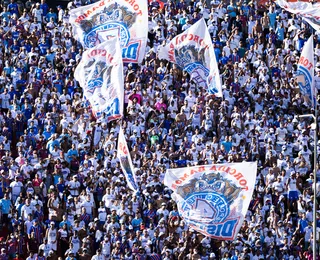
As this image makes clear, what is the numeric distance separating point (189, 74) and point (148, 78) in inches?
50.7

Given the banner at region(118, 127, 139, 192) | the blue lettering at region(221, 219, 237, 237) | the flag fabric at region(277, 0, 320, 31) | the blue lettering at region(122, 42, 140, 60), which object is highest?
the flag fabric at region(277, 0, 320, 31)

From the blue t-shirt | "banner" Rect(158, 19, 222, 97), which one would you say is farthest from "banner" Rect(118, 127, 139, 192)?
"banner" Rect(158, 19, 222, 97)

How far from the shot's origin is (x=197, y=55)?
39.2m

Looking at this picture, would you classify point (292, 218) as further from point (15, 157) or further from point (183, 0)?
point (183, 0)

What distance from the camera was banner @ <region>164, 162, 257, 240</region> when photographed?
32250mm

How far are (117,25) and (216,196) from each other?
8.97 metres

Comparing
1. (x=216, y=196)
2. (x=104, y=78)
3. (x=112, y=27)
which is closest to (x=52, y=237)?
(x=104, y=78)

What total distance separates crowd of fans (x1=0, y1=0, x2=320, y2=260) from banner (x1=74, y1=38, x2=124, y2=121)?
1780mm

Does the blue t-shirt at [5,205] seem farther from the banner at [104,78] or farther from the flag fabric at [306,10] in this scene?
the flag fabric at [306,10]

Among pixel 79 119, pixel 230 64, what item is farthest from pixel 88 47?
pixel 230 64

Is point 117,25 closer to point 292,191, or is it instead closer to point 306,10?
point 306,10

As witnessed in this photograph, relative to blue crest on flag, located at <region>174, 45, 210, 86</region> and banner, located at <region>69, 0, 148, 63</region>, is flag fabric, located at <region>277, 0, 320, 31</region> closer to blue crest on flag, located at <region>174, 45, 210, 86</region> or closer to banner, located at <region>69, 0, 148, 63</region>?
blue crest on flag, located at <region>174, 45, 210, 86</region>

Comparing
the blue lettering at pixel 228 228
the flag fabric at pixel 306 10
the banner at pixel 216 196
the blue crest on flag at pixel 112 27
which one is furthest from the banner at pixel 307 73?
the blue lettering at pixel 228 228

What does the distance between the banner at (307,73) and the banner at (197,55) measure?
2811 millimetres
